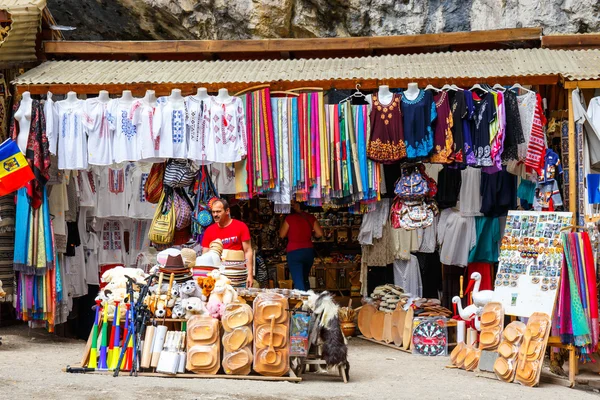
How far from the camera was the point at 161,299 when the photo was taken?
7766 millimetres

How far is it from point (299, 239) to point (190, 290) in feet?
10.8

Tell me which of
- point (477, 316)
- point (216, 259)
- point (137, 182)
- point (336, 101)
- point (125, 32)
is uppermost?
point (125, 32)

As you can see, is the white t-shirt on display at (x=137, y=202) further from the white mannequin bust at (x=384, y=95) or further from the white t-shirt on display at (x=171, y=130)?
the white mannequin bust at (x=384, y=95)

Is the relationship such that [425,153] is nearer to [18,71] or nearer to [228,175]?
[228,175]

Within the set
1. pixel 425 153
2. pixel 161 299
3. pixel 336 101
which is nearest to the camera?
pixel 161 299

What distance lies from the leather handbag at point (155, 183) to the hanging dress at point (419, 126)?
284cm

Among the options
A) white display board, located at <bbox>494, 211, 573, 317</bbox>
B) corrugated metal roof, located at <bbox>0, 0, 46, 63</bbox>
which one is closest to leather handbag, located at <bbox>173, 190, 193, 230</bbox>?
corrugated metal roof, located at <bbox>0, 0, 46, 63</bbox>

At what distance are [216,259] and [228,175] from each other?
2.85 m

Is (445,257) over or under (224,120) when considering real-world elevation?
under

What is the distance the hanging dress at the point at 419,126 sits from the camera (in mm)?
9383

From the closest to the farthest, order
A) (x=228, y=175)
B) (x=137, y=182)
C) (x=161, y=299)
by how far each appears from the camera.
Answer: (x=161, y=299)
(x=228, y=175)
(x=137, y=182)

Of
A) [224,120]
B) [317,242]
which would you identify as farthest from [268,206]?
[224,120]

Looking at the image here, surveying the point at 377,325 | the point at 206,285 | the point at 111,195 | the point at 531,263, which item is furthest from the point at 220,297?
the point at 111,195

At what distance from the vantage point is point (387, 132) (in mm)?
9469
